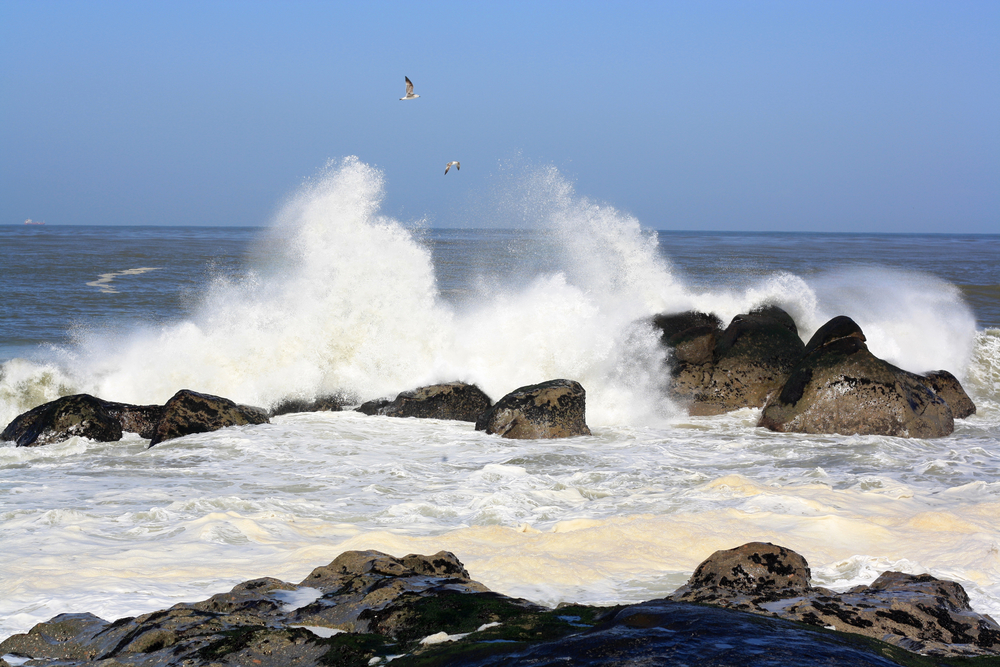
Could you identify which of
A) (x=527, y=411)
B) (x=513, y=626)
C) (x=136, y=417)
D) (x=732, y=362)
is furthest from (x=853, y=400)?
(x=136, y=417)

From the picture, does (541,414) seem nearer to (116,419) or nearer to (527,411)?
(527,411)

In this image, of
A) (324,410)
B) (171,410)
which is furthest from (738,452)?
(171,410)

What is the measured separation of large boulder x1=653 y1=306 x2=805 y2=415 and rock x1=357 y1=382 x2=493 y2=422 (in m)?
2.80

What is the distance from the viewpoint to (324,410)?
11.2 m

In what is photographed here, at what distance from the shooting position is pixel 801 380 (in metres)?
9.97

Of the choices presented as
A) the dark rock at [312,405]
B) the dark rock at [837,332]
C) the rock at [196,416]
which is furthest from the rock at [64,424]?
the dark rock at [837,332]

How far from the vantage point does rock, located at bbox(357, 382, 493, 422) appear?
10539 millimetres

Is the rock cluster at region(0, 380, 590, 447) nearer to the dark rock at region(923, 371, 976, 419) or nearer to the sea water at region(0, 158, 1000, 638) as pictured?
the sea water at region(0, 158, 1000, 638)

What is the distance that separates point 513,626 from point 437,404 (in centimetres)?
740

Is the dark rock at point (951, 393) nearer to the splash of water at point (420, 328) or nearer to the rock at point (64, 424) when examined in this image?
the splash of water at point (420, 328)

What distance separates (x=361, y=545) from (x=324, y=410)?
6097mm

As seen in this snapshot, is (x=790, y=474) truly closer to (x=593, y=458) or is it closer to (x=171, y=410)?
(x=593, y=458)

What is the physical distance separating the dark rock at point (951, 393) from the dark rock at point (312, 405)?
26.1 feet

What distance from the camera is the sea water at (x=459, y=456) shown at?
493 centimetres
